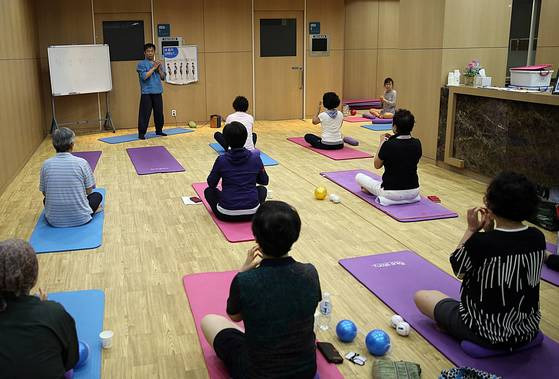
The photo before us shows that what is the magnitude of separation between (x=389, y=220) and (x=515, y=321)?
2.18m

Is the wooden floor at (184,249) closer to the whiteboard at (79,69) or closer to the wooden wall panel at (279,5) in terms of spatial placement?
the whiteboard at (79,69)

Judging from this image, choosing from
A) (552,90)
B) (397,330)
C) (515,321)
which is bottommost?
(397,330)

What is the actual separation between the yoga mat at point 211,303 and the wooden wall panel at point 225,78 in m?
6.97

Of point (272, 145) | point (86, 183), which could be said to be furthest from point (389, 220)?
point (272, 145)

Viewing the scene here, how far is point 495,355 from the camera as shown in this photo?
2.54m

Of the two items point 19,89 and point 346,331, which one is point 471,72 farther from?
point 19,89

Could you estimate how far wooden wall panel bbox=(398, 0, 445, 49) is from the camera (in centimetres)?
639

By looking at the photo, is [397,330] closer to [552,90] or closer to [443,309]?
[443,309]

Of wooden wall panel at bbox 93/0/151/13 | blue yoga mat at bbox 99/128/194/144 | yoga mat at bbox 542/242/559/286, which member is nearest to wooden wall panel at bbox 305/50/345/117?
blue yoga mat at bbox 99/128/194/144

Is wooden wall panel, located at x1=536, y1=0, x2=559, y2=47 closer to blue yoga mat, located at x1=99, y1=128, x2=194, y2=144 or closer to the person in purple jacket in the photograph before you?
the person in purple jacket

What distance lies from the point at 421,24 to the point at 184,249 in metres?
4.38

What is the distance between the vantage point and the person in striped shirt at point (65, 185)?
4.14m

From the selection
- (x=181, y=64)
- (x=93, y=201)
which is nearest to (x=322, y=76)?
(x=181, y=64)

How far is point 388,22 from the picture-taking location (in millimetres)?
11875
